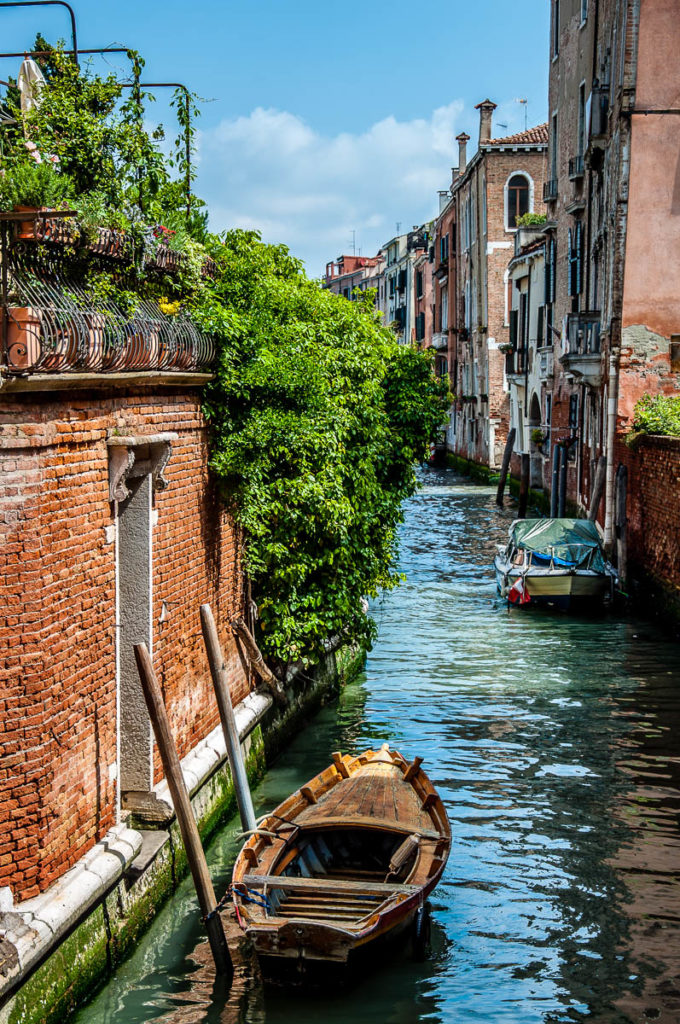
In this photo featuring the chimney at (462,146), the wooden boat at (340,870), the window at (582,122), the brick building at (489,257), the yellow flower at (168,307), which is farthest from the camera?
the chimney at (462,146)

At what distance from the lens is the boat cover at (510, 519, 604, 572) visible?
57.5ft

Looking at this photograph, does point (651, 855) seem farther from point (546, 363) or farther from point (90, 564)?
point (546, 363)

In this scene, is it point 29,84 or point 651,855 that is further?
point 651,855

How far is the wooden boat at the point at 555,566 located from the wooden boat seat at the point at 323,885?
35.8 feet

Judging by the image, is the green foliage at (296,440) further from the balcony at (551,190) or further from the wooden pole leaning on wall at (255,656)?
the balcony at (551,190)

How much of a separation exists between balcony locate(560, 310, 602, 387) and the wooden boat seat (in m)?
14.6

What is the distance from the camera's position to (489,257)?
39.0m

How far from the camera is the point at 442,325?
52.3 metres

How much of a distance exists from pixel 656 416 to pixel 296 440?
10162 millimetres

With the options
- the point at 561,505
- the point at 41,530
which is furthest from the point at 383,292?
the point at 41,530

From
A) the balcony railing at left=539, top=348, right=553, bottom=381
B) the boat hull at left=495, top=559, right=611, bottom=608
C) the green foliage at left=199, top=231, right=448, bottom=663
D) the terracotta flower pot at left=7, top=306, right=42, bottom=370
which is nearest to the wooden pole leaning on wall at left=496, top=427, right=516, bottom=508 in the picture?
the balcony railing at left=539, top=348, right=553, bottom=381

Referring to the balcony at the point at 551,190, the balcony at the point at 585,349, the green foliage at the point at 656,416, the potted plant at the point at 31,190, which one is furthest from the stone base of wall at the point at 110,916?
the balcony at the point at 551,190

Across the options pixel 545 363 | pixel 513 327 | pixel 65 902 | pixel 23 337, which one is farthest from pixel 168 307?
pixel 513 327

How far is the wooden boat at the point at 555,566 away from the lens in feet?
55.5
